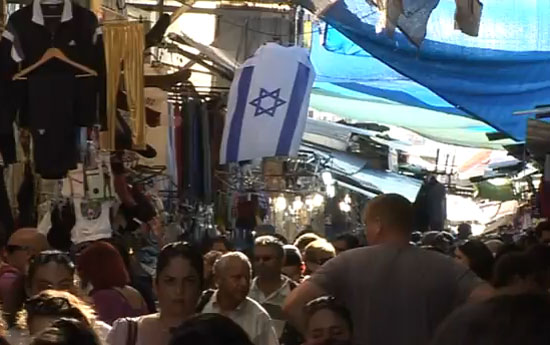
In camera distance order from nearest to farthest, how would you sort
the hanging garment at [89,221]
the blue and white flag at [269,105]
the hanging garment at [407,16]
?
1. the hanging garment at [407,16]
2. the hanging garment at [89,221]
3. the blue and white flag at [269,105]

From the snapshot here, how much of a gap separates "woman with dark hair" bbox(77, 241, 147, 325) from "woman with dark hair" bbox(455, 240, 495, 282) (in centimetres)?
186

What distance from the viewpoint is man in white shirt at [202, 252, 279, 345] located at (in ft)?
18.8

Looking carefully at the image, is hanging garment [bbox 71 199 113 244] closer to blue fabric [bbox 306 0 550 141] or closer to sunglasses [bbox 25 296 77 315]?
blue fabric [bbox 306 0 550 141]

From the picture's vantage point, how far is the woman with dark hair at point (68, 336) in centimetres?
288

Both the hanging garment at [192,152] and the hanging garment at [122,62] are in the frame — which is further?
the hanging garment at [192,152]

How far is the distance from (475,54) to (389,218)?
445 cm

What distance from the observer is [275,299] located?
6996 millimetres

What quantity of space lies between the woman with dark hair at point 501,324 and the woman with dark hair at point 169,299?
9.45 ft

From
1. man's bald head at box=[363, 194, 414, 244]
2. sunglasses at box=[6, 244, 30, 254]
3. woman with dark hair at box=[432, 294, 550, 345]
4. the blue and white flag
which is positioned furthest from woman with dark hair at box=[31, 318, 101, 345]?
the blue and white flag

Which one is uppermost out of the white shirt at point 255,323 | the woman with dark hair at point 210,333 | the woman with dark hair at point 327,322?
the woman with dark hair at point 210,333

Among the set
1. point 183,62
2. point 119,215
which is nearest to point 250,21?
point 183,62

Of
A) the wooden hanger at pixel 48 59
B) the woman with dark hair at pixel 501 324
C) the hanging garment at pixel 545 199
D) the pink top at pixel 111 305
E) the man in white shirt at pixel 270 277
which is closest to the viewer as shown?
the woman with dark hair at pixel 501 324

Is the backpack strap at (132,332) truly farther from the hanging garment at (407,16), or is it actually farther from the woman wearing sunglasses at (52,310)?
the hanging garment at (407,16)

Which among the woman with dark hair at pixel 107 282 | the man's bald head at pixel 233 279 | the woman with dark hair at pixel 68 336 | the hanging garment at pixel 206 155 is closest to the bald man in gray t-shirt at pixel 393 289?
the man's bald head at pixel 233 279
